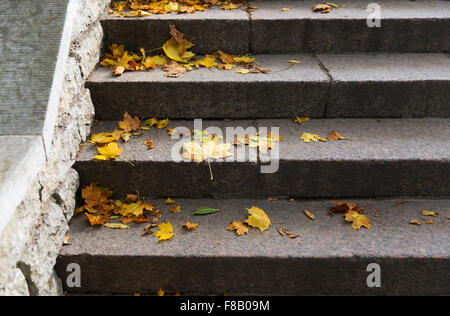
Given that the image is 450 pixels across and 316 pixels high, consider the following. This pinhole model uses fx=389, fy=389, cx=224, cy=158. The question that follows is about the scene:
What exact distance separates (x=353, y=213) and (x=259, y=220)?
0.53 meters

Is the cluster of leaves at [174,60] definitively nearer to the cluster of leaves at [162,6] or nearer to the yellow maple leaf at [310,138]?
the cluster of leaves at [162,6]

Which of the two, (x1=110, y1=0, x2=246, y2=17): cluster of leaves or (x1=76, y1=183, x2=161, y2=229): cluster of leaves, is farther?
(x1=110, y1=0, x2=246, y2=17): cluster of leaves

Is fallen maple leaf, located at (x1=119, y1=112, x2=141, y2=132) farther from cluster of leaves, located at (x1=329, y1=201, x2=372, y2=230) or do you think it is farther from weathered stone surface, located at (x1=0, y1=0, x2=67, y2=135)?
cluster of leaves, located at (x1=329, y1=201, x2=372, y2=230)

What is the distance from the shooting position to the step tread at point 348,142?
2.25m

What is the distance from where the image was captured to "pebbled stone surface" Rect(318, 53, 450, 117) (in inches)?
98.5

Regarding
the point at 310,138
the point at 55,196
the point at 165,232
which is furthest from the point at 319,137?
the point at 55,196

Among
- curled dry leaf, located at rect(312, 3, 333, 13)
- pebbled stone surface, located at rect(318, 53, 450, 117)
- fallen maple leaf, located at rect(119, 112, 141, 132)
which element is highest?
curled dry leaf, located at rect(312, 3, 333, 13)

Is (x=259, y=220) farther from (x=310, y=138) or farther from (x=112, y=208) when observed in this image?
(x=112, y=208)

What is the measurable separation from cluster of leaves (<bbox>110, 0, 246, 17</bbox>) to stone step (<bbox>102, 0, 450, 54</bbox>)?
0.31 feet

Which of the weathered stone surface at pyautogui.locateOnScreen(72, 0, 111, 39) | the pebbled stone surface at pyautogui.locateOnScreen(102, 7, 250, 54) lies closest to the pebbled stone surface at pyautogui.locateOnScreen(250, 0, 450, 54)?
the pebbled stone surface at pyautogui.locateOnScreen(102, 7, 250, 54)

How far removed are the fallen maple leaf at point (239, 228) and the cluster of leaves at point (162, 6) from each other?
1.71 metres

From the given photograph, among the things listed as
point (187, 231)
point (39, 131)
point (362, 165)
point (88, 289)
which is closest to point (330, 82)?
point (362, 165)

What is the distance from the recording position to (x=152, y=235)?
2.08m

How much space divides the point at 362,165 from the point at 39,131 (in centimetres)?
171
